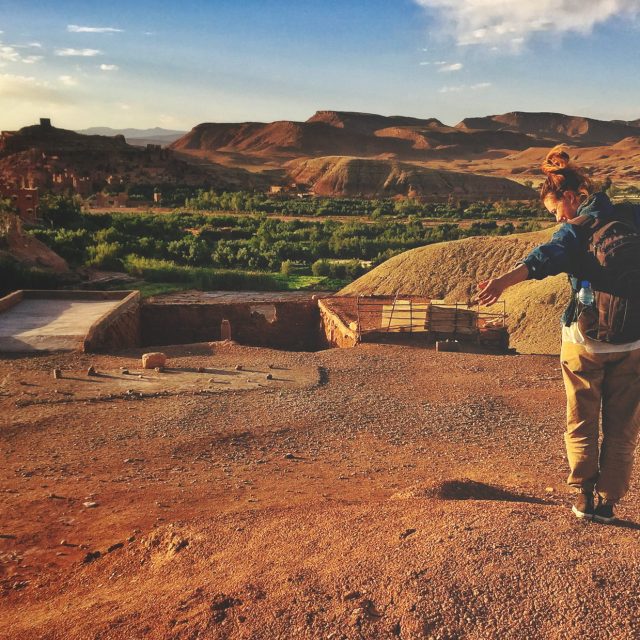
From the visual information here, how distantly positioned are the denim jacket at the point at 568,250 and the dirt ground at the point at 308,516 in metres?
1.49

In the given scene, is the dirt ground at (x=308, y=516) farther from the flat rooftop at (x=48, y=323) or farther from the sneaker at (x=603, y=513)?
the flat rooftop at (x=48, y=323)

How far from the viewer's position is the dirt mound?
255 ft

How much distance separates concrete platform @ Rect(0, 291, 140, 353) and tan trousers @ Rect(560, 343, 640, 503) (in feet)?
35.0

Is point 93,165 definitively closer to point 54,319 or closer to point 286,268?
point 286,268

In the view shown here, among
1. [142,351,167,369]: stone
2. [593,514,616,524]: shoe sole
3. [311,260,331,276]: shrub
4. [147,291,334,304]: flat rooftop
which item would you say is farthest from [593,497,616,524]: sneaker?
[311,260,331,276]: shrub

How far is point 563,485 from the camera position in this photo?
6586mm

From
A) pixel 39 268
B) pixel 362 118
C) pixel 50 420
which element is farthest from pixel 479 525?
pixel 362 118

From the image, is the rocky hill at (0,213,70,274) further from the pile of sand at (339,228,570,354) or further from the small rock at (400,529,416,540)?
the small rock at (400,529,416,540)

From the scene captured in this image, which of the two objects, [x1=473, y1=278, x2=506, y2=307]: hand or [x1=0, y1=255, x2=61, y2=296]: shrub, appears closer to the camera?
[x1=473, y1=278, x2=506, y2=307]: hand

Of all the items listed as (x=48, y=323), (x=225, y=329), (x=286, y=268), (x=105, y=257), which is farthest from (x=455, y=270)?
(x=105, y=257)

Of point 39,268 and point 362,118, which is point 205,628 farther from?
point 362,118

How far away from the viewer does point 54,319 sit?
15469 mm

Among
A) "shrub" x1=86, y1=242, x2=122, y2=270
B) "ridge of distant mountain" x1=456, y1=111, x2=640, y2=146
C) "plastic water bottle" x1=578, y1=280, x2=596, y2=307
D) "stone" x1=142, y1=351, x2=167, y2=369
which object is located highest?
"ridge of distant mountain" x1=456, y1=111, x2=640, y2=146

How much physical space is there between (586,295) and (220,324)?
46.1 feet
